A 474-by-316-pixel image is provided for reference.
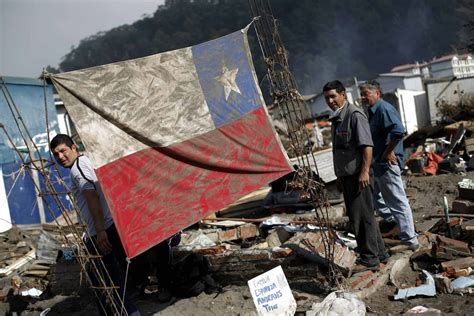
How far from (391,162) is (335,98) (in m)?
1.16

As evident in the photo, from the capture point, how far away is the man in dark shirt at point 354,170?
16.6 ft

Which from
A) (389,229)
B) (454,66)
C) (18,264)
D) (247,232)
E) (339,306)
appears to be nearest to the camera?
(339,306)

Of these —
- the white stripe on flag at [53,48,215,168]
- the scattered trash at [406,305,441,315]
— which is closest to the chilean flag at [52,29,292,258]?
the white stripe on flag at [53,48,215,168]

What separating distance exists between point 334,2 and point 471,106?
6979 centimetres

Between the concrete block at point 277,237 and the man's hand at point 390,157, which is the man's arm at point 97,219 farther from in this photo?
the man's hand at point 390,157

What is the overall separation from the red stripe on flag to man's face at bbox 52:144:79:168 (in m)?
0.56

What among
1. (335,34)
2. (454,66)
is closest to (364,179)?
(454,66)

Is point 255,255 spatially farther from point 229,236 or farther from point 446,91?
point 446,91

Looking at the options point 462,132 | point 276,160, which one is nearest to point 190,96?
point 276,160

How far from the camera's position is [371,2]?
84.2m

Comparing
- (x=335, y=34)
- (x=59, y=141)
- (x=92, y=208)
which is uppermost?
(x=335, y=34)

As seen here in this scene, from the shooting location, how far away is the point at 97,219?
4.45 meters

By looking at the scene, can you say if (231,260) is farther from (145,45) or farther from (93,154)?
(145,45)

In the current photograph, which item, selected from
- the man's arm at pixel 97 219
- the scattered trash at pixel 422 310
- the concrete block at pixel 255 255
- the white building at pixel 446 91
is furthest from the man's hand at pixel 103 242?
the white building at pixel 446 91
